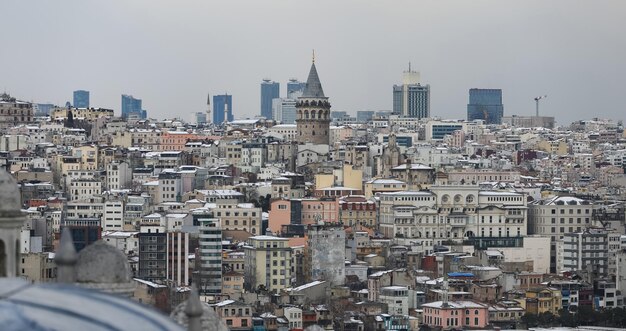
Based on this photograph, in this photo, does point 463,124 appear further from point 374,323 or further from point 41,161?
point 374,323

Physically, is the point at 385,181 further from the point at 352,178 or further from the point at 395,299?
the point at 395,299

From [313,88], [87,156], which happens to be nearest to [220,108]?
[313,88]

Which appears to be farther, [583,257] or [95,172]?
[95,172]

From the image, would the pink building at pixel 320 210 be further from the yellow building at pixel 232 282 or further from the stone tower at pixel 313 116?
the stone tower at pixel 313 116

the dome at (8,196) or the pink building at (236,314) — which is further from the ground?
the dome at (8,196)

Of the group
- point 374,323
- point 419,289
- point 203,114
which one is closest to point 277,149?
point 419,289

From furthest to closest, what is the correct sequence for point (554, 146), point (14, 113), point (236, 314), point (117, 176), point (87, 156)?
1. point (554, 146)
2. point (14, 113)
3. point (87, 156)
4. point (117, 176)
5. point (236, 314)

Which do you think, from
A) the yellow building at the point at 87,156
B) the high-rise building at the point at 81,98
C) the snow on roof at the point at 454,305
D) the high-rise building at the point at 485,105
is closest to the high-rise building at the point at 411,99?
the high-rise building at the point at 485,105
